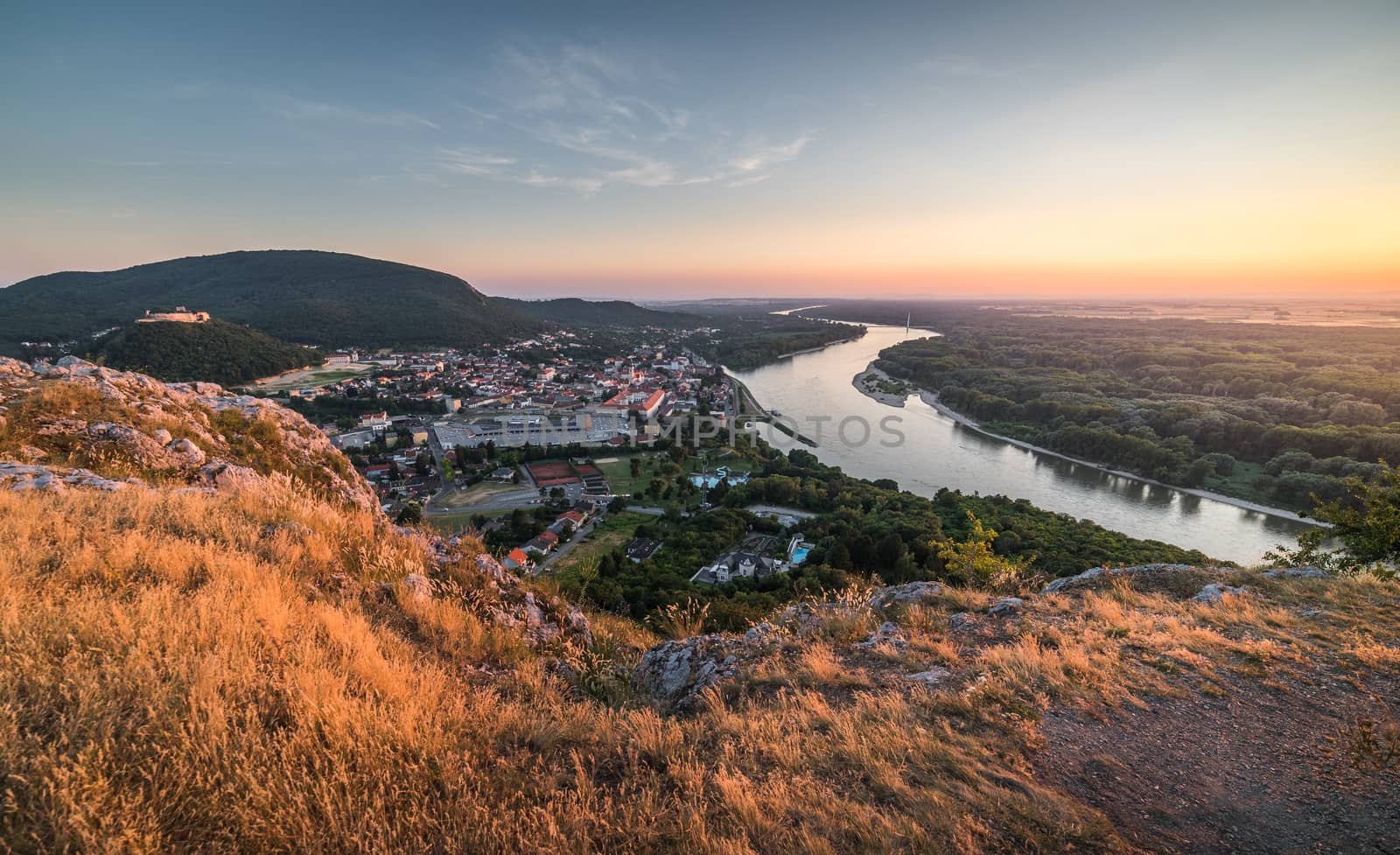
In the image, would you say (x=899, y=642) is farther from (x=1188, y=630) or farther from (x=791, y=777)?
(x=1188, y=630)

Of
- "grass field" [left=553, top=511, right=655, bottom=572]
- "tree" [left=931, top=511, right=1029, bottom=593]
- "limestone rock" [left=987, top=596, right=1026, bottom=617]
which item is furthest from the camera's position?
"grass field" [left=553, top=511, right=655, bottom=572]

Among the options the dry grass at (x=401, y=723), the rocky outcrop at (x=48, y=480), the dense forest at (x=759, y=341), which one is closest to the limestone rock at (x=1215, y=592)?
the dry grass at (x=401, y=723)

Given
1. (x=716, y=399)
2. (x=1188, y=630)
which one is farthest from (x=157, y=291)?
(x=1188, y=630)

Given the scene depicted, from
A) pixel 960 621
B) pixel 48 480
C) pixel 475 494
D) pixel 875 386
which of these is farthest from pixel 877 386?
pixel 48 480

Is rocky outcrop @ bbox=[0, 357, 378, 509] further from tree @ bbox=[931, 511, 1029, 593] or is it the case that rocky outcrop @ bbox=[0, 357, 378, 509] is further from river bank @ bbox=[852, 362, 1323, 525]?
river bank @ bbox=[852, 362, 1323, 525]

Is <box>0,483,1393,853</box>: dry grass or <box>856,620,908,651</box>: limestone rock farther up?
<box>0,483,1393,853</box>: dry grass

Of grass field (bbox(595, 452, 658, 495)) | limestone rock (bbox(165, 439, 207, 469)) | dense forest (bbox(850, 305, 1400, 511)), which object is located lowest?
grass field (bbox(595, 452, 658, 495))

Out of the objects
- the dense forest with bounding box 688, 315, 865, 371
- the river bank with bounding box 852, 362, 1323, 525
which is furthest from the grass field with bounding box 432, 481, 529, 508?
the dense forest with bounding box 688, 315, 865, 371

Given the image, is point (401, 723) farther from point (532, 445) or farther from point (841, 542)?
point (532, 445)

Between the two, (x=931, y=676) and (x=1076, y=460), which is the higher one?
(x=931, y=676)
